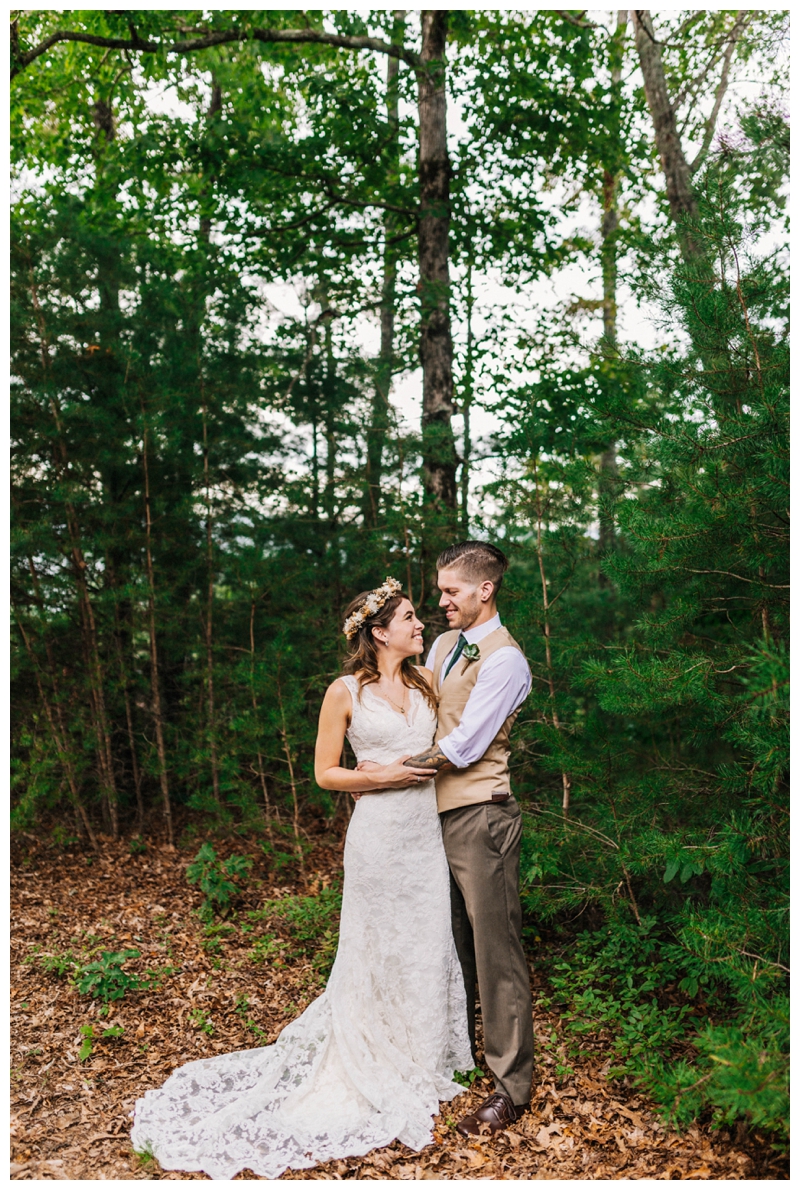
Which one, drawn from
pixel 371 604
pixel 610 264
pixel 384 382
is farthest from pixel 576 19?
pixel 371 604

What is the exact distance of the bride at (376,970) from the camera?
3186 millimetres

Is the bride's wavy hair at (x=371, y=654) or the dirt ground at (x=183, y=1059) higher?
the bride's wavy hair at (x=371, y=654)

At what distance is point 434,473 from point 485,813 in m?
4.23

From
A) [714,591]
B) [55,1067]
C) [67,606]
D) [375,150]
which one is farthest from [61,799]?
[375,150]

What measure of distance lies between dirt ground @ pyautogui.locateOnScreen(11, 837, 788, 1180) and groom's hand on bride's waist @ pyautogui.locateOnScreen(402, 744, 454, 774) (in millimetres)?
1370

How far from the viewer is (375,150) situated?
8.13m

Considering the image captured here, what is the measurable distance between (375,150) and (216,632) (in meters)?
5.17

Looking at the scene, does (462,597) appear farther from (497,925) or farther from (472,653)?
(497,925)

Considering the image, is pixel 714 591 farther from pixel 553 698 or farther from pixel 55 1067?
pixel 55 1067

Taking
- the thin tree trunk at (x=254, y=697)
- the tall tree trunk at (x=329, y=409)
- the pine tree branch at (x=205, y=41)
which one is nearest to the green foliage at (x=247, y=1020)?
the thin tree trunk at (x=254, y=697)

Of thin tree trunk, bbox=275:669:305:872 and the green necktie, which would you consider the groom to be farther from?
thin tree trunk, bbox=275:669:305:872

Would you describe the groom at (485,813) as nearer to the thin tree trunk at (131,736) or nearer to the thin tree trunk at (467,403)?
the thin tree trunk at (467,403)

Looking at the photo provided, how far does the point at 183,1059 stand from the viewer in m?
3.84

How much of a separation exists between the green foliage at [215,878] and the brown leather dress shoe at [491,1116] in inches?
115
